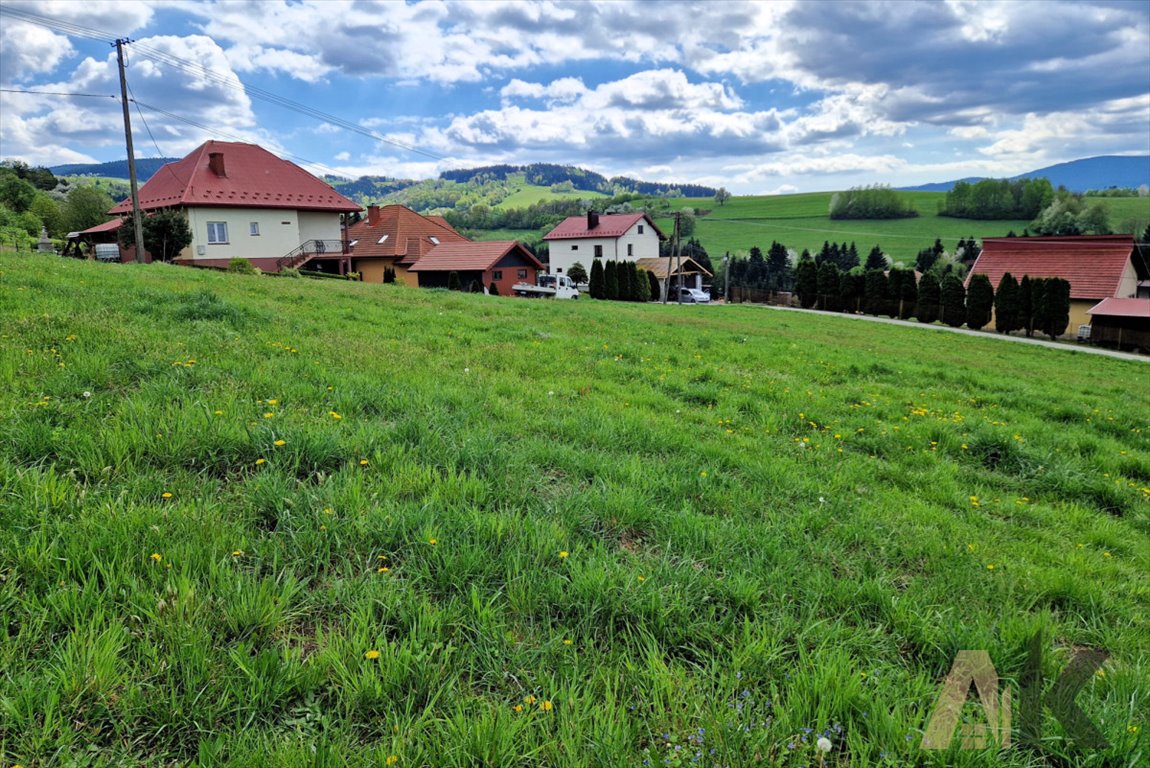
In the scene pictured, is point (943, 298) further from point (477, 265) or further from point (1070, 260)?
point (477, 265)

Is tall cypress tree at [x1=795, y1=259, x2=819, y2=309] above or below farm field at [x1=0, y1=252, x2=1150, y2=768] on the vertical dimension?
above

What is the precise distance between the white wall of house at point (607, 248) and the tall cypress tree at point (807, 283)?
17.9m

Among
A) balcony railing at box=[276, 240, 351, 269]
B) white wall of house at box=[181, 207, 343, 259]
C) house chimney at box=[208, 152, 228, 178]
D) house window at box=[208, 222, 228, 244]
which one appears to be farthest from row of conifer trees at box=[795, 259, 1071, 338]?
house chimney at box=[208, 152, 228, 178]

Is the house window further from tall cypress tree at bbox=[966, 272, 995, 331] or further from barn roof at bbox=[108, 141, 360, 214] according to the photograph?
tall cypress tree at bbox=[966, 272, 995, 331]

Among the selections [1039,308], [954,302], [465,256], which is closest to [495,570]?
[1039,308]

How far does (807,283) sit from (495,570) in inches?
2155

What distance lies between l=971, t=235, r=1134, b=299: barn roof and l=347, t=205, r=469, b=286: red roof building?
44.2 meters

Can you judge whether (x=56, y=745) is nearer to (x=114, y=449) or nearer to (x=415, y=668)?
(x=415, y=668)

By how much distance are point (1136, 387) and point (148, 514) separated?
19.0 meters

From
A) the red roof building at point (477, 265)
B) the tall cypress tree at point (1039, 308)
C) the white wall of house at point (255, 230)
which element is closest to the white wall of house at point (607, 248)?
the red roof building at point (477, 265)

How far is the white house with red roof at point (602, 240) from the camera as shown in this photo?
208 ft

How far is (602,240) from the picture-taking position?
63.6 metres

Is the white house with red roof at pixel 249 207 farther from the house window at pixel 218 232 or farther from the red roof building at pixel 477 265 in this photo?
the red roof building at pixel 477 265

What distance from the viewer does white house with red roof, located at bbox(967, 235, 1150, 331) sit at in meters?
37.7
